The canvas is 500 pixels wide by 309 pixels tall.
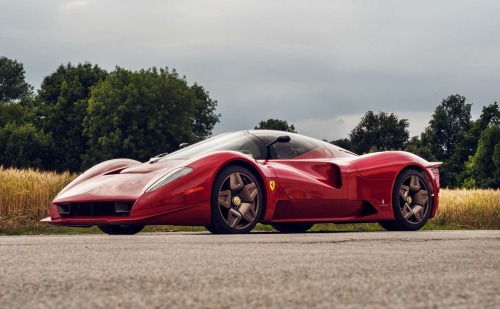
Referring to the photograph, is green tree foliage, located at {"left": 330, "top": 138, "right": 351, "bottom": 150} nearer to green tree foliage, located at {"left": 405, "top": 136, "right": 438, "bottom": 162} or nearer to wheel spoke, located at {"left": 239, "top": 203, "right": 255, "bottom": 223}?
green tree foliage, located at {"left": 405, "top": 136, "right": 438, "bottom": 162}

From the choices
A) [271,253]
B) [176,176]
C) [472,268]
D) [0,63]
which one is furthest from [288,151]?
[0,63]

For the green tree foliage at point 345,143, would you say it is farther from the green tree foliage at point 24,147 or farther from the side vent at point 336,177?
the side vent at point 336,177

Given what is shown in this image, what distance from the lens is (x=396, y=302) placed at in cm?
333

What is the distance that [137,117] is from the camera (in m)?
69.8

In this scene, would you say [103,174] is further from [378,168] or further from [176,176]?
[378,168]

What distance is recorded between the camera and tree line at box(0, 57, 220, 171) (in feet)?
225

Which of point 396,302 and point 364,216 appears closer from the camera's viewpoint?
point 396,302

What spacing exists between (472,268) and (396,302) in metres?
1.58

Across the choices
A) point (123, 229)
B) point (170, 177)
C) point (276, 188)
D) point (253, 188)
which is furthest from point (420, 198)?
point (123, 229)

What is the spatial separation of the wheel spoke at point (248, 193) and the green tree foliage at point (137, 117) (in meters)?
57.5

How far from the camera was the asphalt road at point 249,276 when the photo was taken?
3.36 m

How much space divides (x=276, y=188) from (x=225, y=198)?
0.69 m

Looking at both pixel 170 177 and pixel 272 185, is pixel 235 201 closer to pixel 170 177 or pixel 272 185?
pixel 272 185

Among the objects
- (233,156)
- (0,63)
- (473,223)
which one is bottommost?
(473,223)
